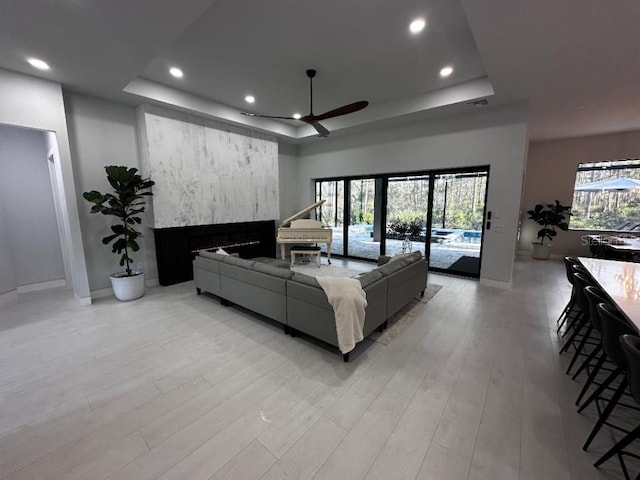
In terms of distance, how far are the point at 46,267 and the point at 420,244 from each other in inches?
306

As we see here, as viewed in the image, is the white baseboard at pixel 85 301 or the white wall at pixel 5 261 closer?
the white baseboard at pixel 85 301

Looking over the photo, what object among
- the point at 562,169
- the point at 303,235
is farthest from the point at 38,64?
the point at 562,169

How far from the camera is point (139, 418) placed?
197 cm

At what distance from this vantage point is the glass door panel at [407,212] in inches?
241

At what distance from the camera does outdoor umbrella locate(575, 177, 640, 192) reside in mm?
6348

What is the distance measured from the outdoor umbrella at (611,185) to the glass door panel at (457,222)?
410 cm

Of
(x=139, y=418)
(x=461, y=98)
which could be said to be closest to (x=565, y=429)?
(x=139, y=418)

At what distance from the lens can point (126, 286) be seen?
4230 millimetres

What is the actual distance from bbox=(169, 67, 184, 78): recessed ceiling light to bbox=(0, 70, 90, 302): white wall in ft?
5.00

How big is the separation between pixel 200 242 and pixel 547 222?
9012mm

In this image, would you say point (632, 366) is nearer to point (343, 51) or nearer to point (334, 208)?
point (343, 51)

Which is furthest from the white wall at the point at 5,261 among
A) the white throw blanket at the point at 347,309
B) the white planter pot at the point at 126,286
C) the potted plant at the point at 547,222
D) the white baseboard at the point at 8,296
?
the potted plant at the point at 547,222

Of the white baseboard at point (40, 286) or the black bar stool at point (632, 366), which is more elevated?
the black bar stool at point (632, 366)

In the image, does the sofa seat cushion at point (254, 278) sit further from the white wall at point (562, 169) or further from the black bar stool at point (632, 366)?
the white wall at point (562, 169)
